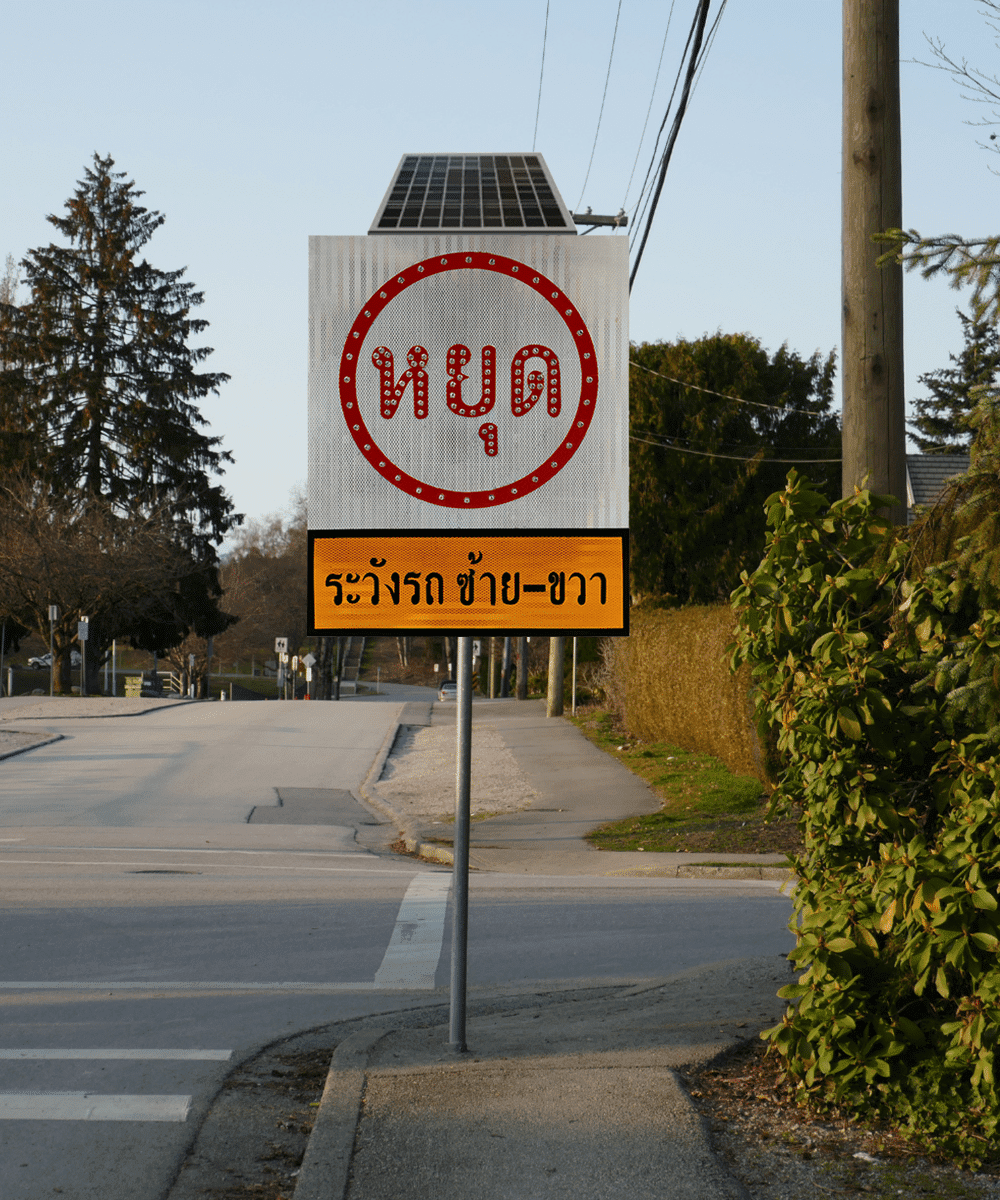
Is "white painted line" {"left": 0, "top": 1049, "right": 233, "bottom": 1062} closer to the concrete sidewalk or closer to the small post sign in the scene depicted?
the concrete sidewalk

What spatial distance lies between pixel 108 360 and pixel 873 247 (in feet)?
171

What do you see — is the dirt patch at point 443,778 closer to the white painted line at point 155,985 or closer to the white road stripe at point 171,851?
the white road stripe at point 171,851

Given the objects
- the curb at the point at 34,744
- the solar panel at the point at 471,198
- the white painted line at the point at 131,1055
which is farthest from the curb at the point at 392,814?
the curb at the point at 34,744

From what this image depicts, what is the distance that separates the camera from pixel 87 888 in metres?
10.1

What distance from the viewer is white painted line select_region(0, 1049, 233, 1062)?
5617 mm

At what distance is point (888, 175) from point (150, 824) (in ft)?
38.7

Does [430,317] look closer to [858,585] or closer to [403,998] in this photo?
[858,585]

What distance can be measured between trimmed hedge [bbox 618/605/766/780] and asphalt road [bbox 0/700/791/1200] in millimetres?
5582

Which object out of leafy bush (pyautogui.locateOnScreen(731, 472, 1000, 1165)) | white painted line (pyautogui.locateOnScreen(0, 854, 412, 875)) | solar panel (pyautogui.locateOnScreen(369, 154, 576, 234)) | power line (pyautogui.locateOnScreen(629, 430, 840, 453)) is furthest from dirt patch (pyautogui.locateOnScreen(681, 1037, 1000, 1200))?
power line (pyautogui.locateOnScreen(629, 430, 840, 453))

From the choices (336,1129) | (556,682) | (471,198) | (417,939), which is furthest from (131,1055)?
(556,682)

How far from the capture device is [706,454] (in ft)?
A: 124

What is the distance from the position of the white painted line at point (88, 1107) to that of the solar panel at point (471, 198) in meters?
3.54

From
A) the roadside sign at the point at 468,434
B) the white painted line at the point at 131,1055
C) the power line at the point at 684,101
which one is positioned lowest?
the white painted line at the point at 131,1055

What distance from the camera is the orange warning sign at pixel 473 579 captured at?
495cm
